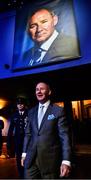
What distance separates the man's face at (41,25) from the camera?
4.89m

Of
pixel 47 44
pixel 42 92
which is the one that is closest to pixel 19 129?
pixel 42 92

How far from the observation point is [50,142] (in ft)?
7.07

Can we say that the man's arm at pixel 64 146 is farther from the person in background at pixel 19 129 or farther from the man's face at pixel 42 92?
the person in background at pixel 19 129

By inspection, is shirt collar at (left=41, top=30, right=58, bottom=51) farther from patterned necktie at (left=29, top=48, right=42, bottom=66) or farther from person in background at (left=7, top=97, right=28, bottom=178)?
person in background at (left=7, top=97, right=28, bottom=178)

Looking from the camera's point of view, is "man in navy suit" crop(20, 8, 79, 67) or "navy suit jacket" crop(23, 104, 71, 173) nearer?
"navy suit jacket" crop(23, 104, 71, 173)

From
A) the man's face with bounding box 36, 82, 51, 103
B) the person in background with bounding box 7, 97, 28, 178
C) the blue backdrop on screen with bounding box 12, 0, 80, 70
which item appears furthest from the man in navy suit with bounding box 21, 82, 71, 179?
the blue backdrop on screen with bounding box 12, 0, 80, 70

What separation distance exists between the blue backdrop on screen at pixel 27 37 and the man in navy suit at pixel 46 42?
10 cm

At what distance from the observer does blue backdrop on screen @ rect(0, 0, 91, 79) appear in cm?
441

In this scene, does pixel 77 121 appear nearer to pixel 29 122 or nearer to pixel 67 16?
pixel 67 16

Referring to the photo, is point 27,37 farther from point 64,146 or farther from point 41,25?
point 64,146

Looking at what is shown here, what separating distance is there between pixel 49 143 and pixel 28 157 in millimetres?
236

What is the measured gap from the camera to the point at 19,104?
343 cm

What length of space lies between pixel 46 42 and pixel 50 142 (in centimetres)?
306

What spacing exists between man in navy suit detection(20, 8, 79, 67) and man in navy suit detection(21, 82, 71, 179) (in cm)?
231
